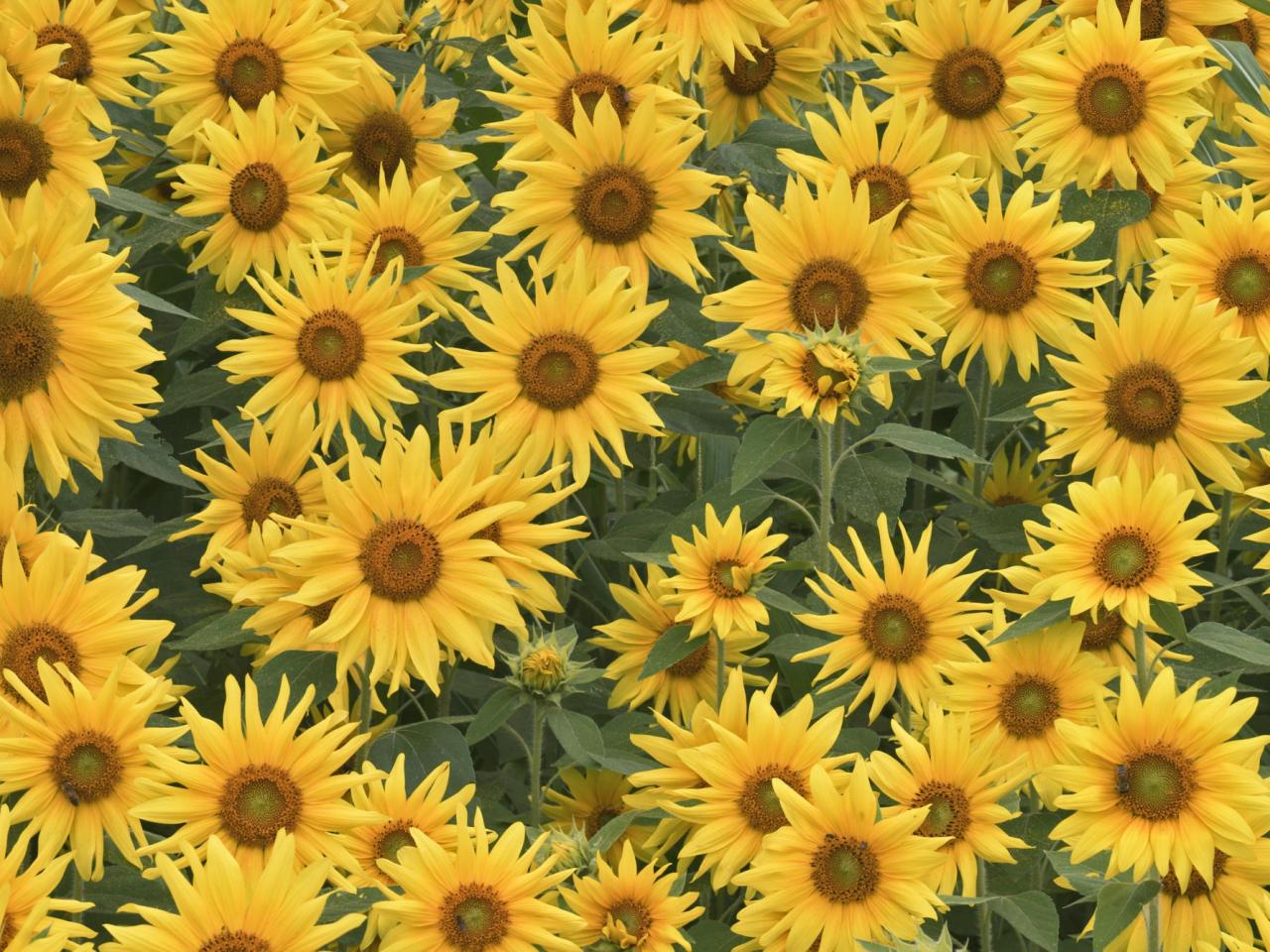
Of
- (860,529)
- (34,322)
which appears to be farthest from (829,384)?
(34,322)

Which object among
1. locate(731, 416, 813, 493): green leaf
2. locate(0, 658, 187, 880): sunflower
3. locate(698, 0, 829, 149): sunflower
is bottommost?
locate(0, 658, 187, 880): sunflower

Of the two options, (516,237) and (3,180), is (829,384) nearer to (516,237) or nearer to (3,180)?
(516,237)

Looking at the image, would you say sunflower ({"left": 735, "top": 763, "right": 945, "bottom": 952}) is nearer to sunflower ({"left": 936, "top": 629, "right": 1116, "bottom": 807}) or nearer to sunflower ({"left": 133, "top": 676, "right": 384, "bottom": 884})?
sunflower ({"left": 936, "top": 629, "right": 1116, "bottom": 807})

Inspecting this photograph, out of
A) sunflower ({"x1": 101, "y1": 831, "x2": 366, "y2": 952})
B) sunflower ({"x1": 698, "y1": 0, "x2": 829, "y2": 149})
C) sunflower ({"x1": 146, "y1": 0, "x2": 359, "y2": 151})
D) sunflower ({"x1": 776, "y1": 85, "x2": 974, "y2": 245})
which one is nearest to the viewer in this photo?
sunflower ({"x1": 101, "y1": 831, "x2": 366, "y2": 952})

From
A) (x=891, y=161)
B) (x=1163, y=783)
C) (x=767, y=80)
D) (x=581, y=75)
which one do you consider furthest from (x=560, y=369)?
(x=1163, y=783)

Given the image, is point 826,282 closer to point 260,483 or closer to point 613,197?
point 613,197

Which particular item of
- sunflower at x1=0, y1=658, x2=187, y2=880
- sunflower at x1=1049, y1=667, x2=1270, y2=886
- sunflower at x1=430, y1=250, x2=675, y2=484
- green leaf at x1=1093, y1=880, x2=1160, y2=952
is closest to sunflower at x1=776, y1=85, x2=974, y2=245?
sunflower at x1=430, y1=250, x2=675, y2=484

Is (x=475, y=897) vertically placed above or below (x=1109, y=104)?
below
